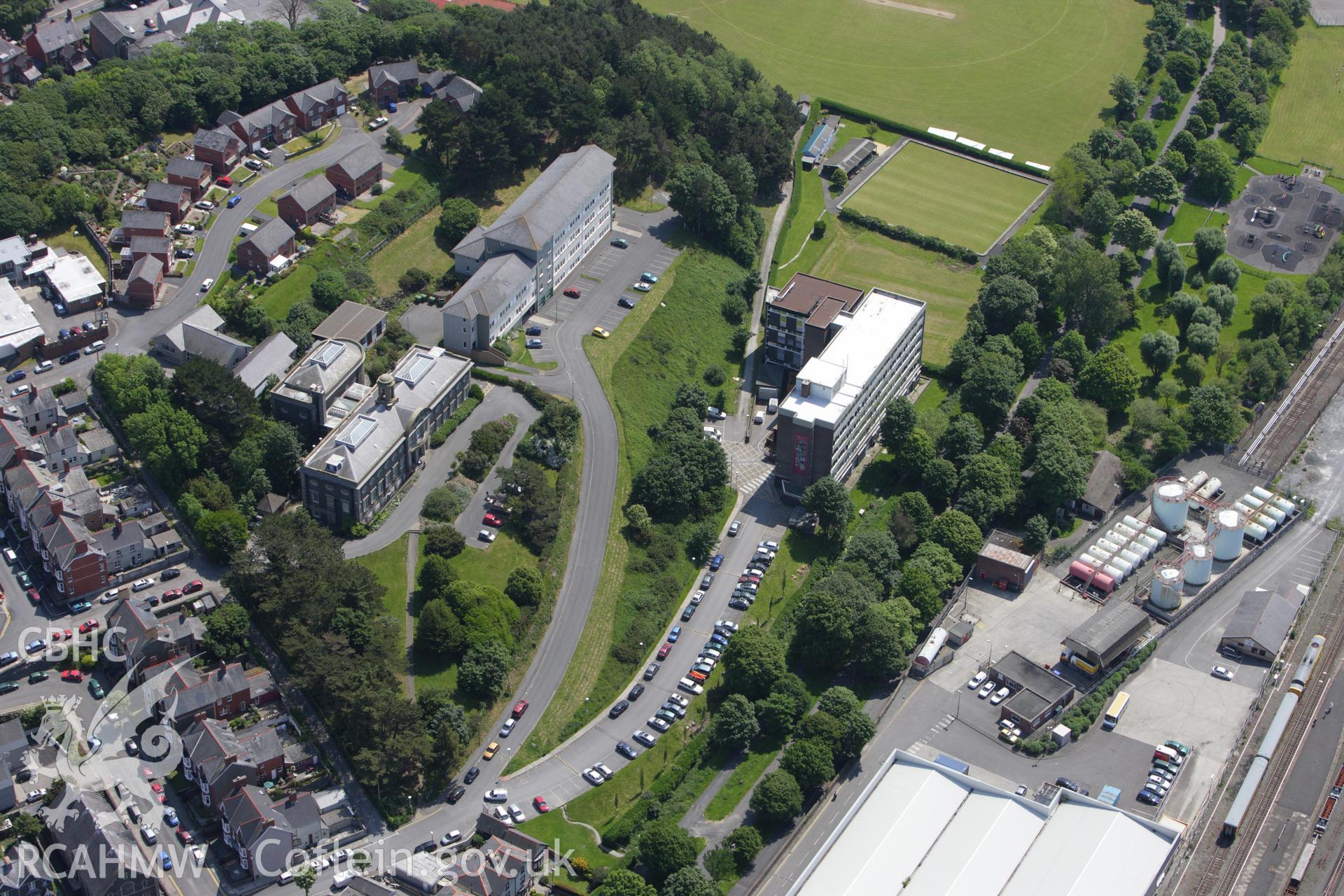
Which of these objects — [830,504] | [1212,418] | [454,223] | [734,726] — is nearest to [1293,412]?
[1212,418]

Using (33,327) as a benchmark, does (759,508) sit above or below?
above

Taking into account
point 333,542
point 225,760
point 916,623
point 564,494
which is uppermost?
point 916,623

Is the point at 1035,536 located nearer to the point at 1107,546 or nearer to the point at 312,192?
the point at 1107,546

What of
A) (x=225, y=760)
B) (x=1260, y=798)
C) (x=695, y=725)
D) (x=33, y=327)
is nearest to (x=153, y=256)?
(x=33, y=327)

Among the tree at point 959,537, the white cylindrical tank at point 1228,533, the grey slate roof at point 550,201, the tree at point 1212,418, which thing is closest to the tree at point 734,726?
the tree at point 959,537

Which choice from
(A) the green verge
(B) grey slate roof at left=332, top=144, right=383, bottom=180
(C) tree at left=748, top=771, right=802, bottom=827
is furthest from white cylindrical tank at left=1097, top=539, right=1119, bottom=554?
(B) grey slate roof at left=332, top=144, right=383, bottom=180

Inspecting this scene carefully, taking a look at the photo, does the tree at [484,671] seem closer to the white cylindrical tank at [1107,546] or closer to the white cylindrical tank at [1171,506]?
the white cylindrical tank at [1107,546]

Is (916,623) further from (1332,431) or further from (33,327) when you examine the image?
(33,327)
